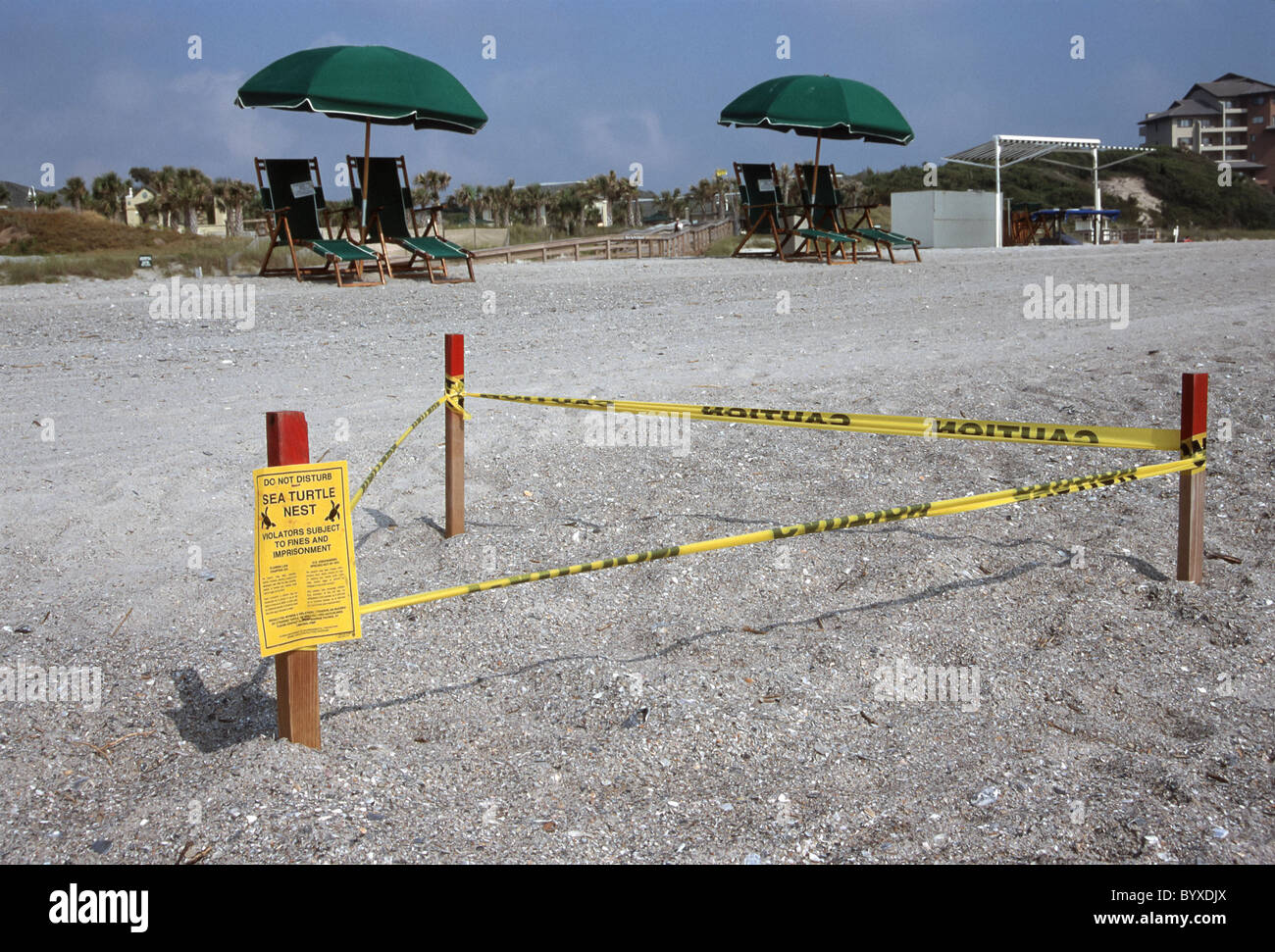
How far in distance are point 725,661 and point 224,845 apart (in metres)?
1.86

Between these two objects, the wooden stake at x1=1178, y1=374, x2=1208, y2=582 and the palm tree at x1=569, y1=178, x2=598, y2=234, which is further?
the palm tree at x1=569, y1=178, x2=598, y2=234

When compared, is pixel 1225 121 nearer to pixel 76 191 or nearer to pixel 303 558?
pixel 76 191

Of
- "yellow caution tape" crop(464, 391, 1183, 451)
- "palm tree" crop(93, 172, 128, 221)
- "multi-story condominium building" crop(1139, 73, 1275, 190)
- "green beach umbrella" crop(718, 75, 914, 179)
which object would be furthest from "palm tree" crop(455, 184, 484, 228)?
"multi-story condominium building" crop(1139, 73, 1275, 190)

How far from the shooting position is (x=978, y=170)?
2397 inches

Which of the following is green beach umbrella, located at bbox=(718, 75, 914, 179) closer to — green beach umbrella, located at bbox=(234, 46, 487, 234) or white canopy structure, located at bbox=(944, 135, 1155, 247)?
green beach umbrella, located at bbox=(234, 46, 487, 234)

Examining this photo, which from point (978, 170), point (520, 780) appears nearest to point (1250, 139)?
point (978, 170)

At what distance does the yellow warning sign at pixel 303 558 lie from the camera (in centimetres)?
265

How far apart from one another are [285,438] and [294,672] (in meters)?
0.67

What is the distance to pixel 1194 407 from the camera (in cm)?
383

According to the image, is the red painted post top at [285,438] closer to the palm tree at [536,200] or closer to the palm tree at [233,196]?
the palm tree at [233,196]

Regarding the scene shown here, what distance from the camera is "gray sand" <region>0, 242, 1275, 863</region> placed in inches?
106

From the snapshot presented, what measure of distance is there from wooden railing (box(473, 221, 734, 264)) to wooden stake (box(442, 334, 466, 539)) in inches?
570

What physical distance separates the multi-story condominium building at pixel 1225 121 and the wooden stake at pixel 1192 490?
10415 centimetres

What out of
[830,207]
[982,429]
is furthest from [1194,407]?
[830,207]
